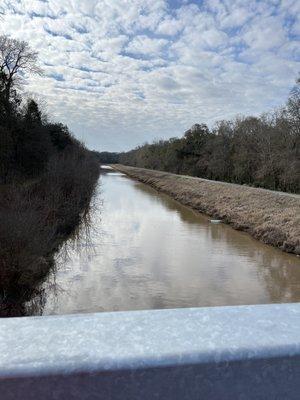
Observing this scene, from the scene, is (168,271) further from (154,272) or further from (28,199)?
(28,199)

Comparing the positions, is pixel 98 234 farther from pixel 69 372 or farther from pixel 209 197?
pixel 69 372

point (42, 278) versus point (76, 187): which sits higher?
point (76, 187)

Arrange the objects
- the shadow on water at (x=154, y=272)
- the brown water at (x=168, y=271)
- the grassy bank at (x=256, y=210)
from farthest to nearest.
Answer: the grassy bank at (x=256, y=210) < the brown water at (x=168, y=271) < the shadow on water at (x=154, y=272)

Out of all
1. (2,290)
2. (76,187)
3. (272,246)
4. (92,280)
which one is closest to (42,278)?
(92,280)

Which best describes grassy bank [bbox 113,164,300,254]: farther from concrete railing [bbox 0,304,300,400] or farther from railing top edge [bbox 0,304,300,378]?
concrete railing [bbox 0,304,300,400]

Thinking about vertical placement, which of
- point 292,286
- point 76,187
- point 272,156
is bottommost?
point 292,286

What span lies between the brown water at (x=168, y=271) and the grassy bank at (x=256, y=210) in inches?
30.8

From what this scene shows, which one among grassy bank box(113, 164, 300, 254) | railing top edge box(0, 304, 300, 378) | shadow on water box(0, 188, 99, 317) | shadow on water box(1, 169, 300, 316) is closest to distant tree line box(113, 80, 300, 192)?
grassy bank box(113, 164, 300, 254)

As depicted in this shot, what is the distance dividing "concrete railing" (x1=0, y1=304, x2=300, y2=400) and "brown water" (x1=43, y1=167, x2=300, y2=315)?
8874mm

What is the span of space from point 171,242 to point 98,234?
3527 millimetres

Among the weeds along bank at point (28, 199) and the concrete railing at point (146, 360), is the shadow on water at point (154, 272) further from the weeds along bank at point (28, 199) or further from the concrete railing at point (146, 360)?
the concrete railing at point (146, 360)

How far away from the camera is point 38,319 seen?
172cm

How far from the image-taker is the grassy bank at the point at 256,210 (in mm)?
19875

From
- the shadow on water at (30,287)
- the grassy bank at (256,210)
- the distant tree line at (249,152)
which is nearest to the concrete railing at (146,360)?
the shadow on water at (30,287)
